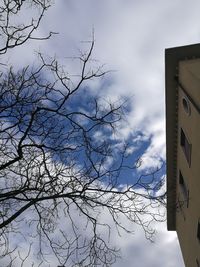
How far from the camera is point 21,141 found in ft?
23.0

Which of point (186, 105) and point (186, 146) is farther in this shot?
point (186, 146)

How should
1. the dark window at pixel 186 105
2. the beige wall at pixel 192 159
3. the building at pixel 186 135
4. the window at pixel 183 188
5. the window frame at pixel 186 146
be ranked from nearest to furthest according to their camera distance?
the beige wall at pixel 192 159
the building at pixel 186 135
the dark window at pixel 186 105
the window frame at pixel 186 146
the window at pixel 183 188

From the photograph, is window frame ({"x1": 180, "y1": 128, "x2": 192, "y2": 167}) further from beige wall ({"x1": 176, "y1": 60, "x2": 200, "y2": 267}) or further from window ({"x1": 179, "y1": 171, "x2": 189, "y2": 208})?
window ({"x1": 179, "y1": 171, "x2": 189, "y2": 208})

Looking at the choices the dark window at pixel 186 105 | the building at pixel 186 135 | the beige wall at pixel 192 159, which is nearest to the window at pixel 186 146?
the building at pixel 186 135

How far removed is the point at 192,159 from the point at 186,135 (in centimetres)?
117

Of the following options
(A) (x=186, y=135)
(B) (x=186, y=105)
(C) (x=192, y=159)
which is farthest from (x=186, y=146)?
(B) (x=186, y=105)

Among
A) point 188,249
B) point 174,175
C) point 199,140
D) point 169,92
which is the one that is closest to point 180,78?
point 169,92

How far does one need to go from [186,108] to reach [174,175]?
16.2ft

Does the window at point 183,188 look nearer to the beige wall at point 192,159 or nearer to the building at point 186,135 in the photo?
the building at point 186,135

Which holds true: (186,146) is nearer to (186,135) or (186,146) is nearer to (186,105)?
(186,135)

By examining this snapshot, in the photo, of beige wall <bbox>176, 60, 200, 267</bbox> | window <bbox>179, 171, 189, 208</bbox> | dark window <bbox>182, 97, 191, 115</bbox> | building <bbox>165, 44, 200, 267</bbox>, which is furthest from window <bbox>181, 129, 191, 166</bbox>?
window <bbox>179, 171, 189, 208</bbox>

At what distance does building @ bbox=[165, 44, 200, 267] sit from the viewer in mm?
15070

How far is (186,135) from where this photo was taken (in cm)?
1638

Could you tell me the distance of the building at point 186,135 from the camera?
15070mm
